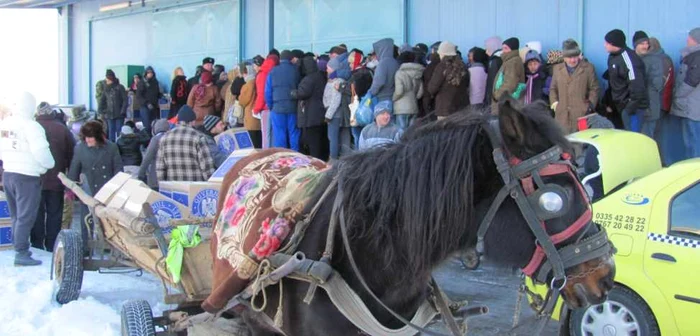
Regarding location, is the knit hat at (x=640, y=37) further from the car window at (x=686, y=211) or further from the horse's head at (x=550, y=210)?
the horse's head at (x=550, y=210)

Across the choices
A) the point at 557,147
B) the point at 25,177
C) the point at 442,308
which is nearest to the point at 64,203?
the point at 25,177

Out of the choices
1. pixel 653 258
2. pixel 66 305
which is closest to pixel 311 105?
pixel 66 305

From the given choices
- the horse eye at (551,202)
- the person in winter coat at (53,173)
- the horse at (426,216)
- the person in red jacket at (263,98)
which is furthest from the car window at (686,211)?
the person in red jacket at (263,98)

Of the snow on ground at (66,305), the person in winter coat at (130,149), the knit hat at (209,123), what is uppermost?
the knit hat at (209,123)

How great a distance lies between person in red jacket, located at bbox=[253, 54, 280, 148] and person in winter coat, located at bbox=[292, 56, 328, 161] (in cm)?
78

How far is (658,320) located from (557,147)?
3.15 meters

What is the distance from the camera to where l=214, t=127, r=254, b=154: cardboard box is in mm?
9930

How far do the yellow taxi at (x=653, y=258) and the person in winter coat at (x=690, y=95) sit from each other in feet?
15.0

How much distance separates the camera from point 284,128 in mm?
13227

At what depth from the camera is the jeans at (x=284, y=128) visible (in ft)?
43.1

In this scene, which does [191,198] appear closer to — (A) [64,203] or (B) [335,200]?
(B) [335,200]

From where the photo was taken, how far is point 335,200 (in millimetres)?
3336

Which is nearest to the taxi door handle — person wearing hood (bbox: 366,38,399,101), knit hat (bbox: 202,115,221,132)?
knit hat (bbox: 202,115,221,132)

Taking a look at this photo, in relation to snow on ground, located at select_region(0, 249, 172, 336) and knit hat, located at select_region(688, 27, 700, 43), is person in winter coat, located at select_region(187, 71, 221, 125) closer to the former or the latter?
snow on ground, located at select_region(0, 249, 172, 336)
